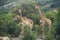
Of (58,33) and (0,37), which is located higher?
(58,33)

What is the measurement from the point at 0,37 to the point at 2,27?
124 centimetres

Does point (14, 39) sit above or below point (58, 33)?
below

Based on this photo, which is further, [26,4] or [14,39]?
[26,4]

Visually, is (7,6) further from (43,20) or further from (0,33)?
(0,33)

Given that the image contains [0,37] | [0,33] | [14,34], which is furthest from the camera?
[14,34]

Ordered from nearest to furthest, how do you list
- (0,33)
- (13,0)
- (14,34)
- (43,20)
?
(0,33), (43,20), (14,34), (13,0)

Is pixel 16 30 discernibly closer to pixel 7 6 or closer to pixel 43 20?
pixel 43 20

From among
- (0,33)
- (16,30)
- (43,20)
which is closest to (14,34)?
(16,30)

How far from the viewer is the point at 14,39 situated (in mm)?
13250

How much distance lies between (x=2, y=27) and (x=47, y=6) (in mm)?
13011

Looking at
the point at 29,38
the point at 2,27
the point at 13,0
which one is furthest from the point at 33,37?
the point at 13,0

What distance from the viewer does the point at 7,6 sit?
24344mm

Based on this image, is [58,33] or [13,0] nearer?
[58,33]

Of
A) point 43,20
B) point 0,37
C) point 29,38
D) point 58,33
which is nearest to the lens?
point 58,33
